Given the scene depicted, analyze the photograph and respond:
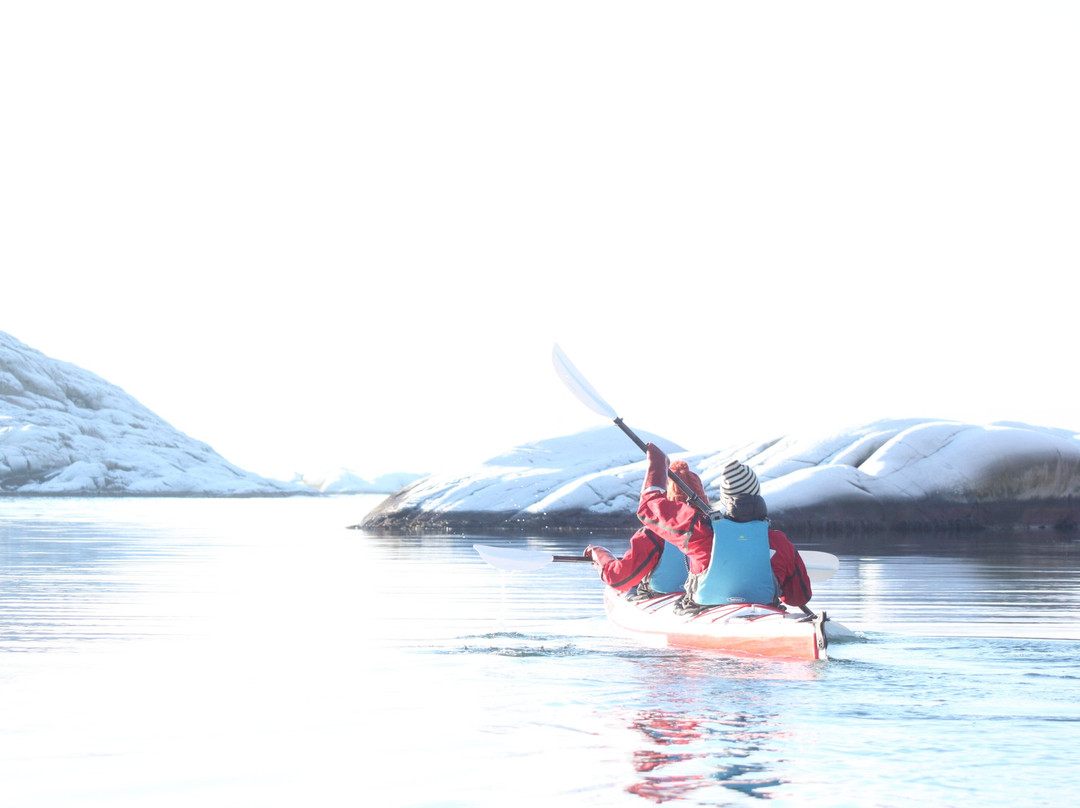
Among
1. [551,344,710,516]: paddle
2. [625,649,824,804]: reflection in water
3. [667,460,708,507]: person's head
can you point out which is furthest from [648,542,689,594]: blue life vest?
[551,344,710,516]: paddle

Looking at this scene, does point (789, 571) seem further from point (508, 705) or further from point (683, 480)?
point (508, 705)

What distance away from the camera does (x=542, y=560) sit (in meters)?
15.4

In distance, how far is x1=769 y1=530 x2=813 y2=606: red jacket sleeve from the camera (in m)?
11.1

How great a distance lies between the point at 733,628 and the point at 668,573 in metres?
2.37

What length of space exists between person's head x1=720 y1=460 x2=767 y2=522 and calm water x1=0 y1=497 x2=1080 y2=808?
1.32 metres

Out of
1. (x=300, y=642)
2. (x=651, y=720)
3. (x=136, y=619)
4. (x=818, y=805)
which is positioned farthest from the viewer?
(x=136, y=619)

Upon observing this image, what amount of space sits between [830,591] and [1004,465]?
61.0 feet

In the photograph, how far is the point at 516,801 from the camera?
5859 millimetres

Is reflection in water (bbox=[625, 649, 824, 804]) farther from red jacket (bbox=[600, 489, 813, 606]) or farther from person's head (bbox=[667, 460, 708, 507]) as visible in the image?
person's head (bbox=[667, 460, 708, 507])

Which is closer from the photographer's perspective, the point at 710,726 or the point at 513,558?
the point at 710,726

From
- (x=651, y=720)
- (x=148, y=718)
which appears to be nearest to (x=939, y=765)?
(x=651, y=720)

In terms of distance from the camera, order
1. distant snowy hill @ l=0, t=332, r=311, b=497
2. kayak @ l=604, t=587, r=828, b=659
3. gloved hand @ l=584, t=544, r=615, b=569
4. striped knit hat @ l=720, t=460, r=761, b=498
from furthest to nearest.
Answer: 1. distant snowy hill @ l=0, t=332, r=311, b=497
2. gloved hand @ l=584, t=544, r=615, b=569
3. striped knit hat @ l=720, t=460, r=761, b=498
4. kayak @ l=604, t=587, r=828, b=659

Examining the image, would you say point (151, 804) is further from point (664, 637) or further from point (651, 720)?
point (664, 637)

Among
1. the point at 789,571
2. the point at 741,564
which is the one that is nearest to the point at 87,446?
the point at 789,571
